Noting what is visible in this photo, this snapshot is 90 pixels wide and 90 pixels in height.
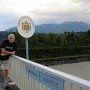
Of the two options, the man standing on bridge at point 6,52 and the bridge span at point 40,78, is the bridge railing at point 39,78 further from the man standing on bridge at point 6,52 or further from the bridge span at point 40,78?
the man standing on bridge at point 6,52

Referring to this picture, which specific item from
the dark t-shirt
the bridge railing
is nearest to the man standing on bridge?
the dark t-shirt

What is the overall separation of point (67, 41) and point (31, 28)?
10686 centimetres

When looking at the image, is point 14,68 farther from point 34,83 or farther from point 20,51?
point 20,51

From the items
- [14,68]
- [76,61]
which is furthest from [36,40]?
[14,68]

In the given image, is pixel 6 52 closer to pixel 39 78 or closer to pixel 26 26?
pixel 26 26

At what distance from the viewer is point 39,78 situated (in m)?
7.37

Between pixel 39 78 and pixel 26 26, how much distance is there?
3.36m

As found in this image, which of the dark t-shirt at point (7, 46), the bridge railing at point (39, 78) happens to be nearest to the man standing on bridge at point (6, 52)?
the dark t-shirt at point (7, 46)

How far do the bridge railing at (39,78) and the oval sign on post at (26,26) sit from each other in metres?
0.82

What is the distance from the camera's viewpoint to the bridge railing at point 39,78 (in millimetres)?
5363

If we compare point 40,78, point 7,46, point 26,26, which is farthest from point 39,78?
point 26,26

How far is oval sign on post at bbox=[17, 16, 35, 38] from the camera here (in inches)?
405

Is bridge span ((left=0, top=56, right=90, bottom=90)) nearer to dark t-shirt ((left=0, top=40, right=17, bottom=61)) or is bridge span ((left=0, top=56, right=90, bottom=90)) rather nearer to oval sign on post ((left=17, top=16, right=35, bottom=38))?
dark t-shirt ((left=0, top=40, right=17, bottom=61))

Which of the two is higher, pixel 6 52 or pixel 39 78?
pixel 6 52
